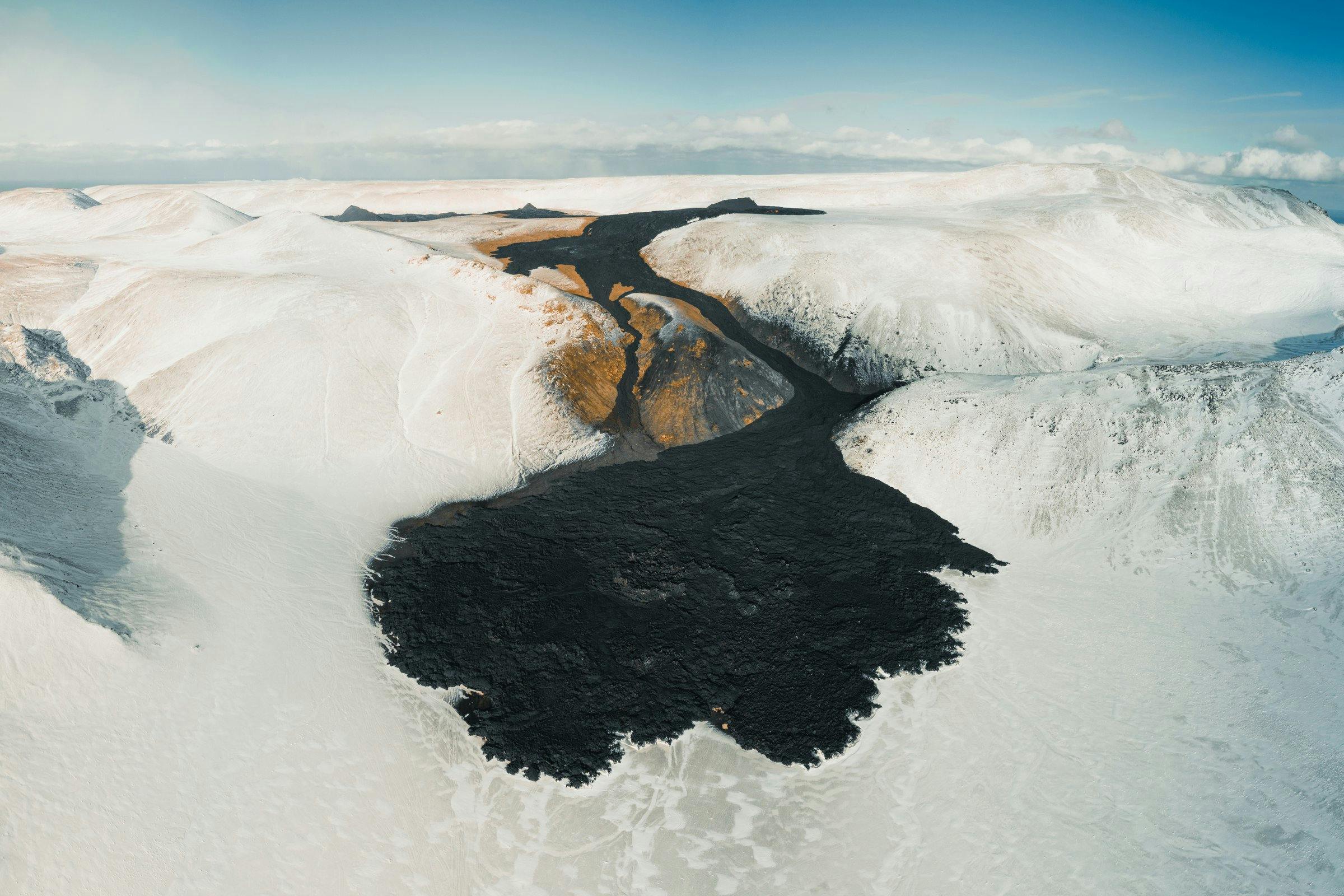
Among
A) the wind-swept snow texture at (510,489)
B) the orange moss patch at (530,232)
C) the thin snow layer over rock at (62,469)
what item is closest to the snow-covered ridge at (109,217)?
the wind-swept snow texture at (510,489)

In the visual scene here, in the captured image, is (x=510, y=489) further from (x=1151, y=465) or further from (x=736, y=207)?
(x=736, y=207)

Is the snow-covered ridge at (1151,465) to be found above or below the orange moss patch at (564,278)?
below

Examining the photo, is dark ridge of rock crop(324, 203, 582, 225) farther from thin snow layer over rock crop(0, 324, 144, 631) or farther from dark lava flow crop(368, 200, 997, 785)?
dark lava flow crop(368, 200, 997, 785)

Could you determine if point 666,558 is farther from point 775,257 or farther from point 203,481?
point 775,257

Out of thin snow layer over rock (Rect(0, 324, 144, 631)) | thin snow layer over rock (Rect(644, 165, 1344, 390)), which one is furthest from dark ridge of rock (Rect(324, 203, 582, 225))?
thin snow layer over rock (Rect(0, 324, 144, 631))

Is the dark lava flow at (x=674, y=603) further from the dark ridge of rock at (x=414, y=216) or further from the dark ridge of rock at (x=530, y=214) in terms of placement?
the dark ridge of rock at (x=414, y=216)

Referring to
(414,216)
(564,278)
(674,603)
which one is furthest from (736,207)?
(674,603)

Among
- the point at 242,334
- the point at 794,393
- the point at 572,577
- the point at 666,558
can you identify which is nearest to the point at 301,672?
the point at 572,577

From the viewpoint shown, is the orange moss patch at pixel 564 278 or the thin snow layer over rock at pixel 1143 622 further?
the orange moss patch at pixel 564 278
